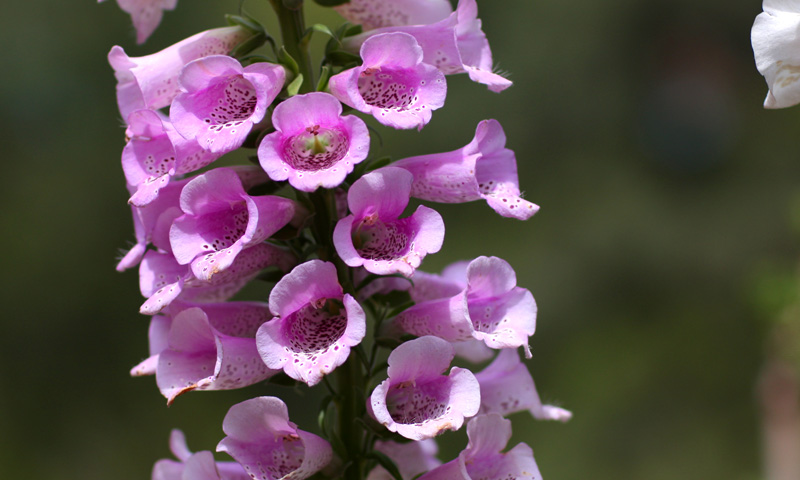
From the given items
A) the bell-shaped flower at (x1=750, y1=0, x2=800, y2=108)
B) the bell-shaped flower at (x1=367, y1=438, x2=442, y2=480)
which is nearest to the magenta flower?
the bell-shaped flower at (x1=367, y1=438, x2=442, y2=480)

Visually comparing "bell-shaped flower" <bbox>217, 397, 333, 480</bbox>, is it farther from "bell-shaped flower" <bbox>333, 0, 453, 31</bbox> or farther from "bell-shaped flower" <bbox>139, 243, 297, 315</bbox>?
"bell-shaped flower" <bbox>333, 0, 453, 31</bbox>

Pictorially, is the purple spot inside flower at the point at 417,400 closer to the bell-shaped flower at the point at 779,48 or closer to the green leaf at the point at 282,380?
the green leaf at the point at 282,380

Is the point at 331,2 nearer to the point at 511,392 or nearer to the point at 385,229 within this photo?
the point at 385,229

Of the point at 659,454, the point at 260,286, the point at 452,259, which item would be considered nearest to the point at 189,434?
the point at 260,286

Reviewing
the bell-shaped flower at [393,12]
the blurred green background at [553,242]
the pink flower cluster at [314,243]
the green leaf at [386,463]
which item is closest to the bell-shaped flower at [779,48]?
the pink flower cluster at [314,243]

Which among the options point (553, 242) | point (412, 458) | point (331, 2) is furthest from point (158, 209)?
point (553, 242)
